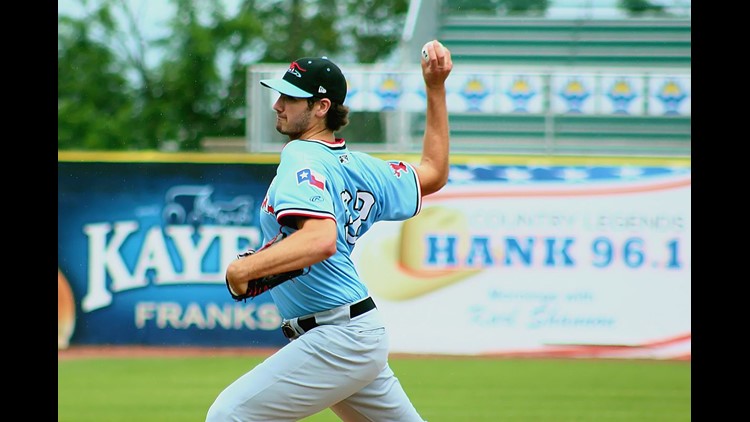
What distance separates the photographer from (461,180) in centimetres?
1086

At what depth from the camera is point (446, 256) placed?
422 inches

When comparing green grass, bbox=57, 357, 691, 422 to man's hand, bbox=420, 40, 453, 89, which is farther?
green grass, bbox=57, 357, 691, 422

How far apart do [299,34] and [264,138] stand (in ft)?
22.9

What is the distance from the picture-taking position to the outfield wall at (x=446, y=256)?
10500mm

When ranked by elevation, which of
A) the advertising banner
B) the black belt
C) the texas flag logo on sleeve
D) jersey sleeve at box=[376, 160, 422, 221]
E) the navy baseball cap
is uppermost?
the navy baseball cap

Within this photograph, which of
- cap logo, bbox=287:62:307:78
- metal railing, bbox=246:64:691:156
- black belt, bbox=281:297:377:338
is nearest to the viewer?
black belt, bbox=281:297:377:338

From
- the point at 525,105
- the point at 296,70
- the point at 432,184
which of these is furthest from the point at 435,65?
the point at 525,105

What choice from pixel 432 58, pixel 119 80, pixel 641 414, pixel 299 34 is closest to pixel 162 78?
pixel 119 80

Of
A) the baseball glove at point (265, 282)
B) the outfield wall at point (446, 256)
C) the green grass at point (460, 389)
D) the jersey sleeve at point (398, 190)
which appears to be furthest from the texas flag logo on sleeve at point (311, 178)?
the outfield wall at point (446, 256)

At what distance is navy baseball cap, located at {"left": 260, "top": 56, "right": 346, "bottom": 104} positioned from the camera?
13.8ft

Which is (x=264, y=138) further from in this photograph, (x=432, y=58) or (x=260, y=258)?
(x=260, y=258)

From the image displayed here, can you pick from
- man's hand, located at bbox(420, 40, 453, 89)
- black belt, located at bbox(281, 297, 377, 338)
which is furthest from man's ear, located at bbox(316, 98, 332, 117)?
black belt, located at bbox(281, 297, 377, 338)

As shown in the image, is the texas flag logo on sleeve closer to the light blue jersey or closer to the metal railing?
the light blue jersey

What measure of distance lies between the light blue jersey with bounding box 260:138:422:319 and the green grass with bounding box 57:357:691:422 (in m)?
3.50
